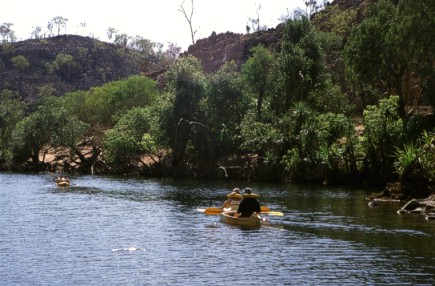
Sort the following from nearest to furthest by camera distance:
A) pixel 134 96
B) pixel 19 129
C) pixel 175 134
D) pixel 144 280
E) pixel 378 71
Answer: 1. pixel 144 280
2. pixel 378 71
3. pixel 175 134
4. pixel 19 129
5. pixel 134 96

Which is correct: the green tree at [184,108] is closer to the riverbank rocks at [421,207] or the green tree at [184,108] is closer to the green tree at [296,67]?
the green tree at [296,67]

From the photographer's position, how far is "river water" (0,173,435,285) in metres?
20.4

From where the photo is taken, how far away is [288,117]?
64.6m

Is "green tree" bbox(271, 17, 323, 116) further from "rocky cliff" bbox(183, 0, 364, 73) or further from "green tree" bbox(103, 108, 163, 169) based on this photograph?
"rocky cliff" bbox(183, 0, 364, 73)

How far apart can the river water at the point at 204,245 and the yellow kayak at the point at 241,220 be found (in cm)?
60

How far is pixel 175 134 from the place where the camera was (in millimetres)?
74000

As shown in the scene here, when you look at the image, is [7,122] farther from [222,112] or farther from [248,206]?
[248,206]

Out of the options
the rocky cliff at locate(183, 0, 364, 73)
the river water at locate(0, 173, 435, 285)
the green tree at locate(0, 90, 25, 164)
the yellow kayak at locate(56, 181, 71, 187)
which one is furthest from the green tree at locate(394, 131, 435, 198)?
the rocky cliff at locate(183, 0, 364, 73)

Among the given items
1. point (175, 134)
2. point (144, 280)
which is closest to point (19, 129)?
point (175, 134)

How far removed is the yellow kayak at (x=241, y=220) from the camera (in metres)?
31.5

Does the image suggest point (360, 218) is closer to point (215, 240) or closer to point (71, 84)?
point (215, 240)

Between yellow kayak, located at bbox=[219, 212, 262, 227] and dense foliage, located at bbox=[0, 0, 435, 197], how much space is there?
1441 cm

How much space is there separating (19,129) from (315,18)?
63169 mm

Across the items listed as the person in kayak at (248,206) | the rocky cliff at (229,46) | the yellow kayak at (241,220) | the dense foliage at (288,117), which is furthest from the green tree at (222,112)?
the rocky cliff at (229,46)
